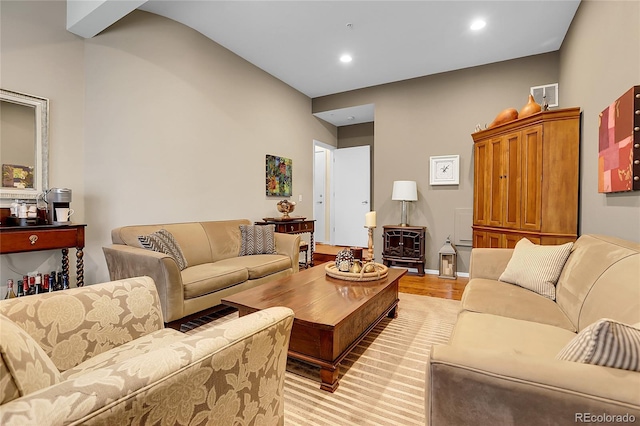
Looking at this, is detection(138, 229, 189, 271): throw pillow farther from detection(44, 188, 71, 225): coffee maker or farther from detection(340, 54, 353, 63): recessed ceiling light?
detection(340, 54, 353, 63): recessed ceiling light

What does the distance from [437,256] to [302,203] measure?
2426mm

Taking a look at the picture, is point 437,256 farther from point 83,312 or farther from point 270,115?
point 83,312

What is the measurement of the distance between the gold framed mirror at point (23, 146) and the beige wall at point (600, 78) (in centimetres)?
416

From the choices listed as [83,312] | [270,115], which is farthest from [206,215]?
[83,312]

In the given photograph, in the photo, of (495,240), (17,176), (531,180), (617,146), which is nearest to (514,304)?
(617,146)

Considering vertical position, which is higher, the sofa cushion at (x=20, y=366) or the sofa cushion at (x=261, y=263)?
the sofa cushion at (x=20, y=366)

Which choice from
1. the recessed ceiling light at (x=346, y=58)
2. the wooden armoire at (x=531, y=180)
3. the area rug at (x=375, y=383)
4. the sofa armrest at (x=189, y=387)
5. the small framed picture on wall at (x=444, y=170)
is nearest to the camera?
the sofa armrest at (x=189, y=387)

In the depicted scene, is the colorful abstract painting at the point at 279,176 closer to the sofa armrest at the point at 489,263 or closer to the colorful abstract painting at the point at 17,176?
the colorful abstract painting at the point at 17,176

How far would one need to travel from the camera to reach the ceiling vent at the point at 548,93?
381 centimetres

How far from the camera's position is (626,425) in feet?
2.20

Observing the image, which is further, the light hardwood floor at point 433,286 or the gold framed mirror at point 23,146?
the light hardwood floor at point 433,286

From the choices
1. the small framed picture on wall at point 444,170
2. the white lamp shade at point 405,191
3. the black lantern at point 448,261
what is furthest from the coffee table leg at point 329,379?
the small framed picture on wall at point 444,170

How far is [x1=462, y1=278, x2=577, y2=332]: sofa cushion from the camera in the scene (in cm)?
161

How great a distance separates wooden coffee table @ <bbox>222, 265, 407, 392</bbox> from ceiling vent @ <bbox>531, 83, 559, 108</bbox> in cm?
325
